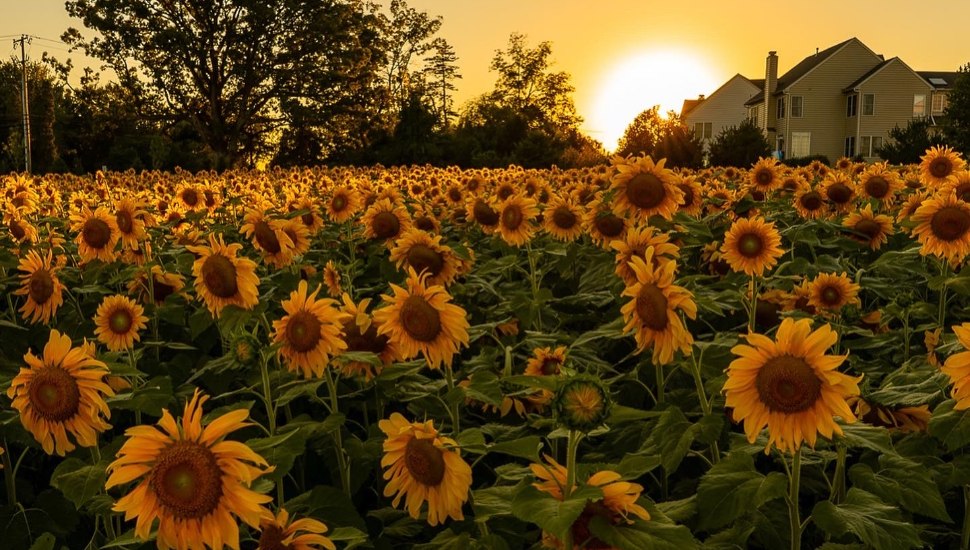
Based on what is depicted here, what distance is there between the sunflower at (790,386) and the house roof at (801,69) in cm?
6627

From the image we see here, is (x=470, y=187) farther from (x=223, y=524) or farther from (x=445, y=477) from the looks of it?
(x=223, y=524)

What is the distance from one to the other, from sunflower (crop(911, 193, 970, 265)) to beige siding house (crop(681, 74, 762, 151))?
70.4 meters

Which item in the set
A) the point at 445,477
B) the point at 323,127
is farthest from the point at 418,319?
the point at 323,127

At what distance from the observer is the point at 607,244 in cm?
556

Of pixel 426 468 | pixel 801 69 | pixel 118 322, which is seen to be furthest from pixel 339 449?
pixel 801 69

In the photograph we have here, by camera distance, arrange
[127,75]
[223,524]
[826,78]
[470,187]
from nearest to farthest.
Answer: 1. [223,524]
2. [470,187]
3. [127,75]
4. [826,78]

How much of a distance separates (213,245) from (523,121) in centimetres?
4947

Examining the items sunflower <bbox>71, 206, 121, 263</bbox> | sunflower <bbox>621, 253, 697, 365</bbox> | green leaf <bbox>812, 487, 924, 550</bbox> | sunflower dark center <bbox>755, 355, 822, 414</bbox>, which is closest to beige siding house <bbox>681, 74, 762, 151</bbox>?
sunflower <bbox>71, 206, 121, 263</bbox>

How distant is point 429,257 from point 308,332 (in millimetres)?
1617

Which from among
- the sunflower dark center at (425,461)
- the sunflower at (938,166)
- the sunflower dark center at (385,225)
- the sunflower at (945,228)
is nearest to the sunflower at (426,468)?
the sunflower dark center at (425,461)

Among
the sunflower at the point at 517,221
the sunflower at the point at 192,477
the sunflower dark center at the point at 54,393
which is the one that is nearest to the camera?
the sunflower at the point at 192,477

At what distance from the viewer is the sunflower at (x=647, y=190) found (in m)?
5.10

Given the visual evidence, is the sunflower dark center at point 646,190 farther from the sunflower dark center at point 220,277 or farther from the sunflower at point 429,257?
the sunflower dark center at point 220,277

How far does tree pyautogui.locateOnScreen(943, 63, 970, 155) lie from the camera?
1890 inches
